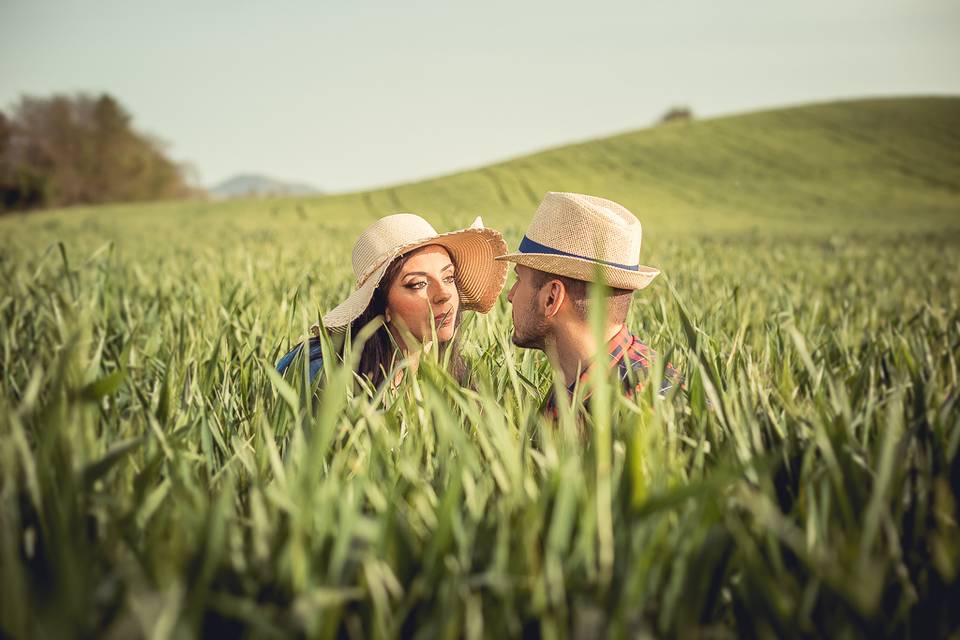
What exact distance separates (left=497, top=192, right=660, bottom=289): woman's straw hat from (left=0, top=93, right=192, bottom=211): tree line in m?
58.0

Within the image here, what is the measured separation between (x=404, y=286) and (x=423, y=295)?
76 millimetres

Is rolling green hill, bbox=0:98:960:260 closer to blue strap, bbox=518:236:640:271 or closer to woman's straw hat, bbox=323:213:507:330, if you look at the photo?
woman's straw hat, bbox=323:213:507:330

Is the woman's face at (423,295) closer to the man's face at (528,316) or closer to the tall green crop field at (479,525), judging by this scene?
the man's face at (528,316)

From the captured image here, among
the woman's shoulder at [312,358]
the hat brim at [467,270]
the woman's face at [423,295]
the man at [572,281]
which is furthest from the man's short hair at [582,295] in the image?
the woman's shoulder at [312,358]

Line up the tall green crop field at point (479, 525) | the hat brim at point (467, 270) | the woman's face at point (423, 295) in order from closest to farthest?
the tall green crop field at point (479, 525) → the hat brim at point (467, 270) → the woman's face at point (423, 295)

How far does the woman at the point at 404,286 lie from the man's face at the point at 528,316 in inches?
11.9

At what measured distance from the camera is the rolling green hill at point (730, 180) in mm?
27328

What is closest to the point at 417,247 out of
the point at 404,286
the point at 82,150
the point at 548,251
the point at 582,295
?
the point at 404,286

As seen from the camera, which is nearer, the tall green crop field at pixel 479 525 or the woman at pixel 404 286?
the tall green crop field at pixel 479 525

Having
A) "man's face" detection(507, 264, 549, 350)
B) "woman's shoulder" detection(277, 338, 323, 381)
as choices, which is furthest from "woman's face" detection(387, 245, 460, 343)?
"man's face" detection(507, 264, 549, 350)

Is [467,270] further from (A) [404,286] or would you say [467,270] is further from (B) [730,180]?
(B) [730,180]

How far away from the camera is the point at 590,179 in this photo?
33.3 m

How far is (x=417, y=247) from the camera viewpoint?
91.7 inches

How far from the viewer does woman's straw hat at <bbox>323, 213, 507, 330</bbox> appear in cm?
221
